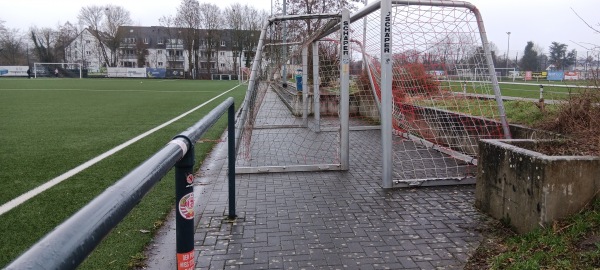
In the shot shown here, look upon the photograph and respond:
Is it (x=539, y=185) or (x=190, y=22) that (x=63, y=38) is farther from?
(x=539, y=185)

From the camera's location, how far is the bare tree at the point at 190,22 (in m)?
74.2

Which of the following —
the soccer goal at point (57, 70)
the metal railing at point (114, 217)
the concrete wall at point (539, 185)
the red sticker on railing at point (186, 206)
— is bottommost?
the concrete wall at point (539, 185)

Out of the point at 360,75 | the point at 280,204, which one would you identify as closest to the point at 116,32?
the point at 360,75

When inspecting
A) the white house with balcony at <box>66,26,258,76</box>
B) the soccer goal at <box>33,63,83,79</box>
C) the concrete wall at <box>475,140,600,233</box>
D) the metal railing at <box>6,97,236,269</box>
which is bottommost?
the concrete wall at <box>475,140,600,233</box>

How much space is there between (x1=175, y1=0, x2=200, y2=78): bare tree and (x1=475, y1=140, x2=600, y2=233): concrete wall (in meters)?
74.6

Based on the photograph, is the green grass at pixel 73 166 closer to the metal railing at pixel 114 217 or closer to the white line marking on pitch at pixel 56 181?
the white line marking on pitch at pixel 56 181

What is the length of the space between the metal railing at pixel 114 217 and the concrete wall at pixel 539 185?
310cm

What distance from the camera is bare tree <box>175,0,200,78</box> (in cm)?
7419

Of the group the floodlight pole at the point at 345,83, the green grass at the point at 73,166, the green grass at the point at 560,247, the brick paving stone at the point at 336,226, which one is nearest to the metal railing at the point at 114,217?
the green grass at the point at 73,166

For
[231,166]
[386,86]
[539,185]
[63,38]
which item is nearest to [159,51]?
[63,38]

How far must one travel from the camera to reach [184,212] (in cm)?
208

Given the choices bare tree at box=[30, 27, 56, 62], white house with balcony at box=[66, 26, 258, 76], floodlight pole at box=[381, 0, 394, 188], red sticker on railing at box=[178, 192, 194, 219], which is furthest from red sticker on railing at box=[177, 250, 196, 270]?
bare tree at box=[30, 27, 56, 62]

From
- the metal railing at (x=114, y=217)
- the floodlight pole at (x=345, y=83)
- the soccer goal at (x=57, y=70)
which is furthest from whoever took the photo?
the soccer goal at (x=57, y=70)

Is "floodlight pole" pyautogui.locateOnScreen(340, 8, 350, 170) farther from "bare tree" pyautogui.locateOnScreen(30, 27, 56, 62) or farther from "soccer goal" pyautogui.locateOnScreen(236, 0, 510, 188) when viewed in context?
"bare tree" pyautogui.locateOnScreen(30, 27, 56, 62)
